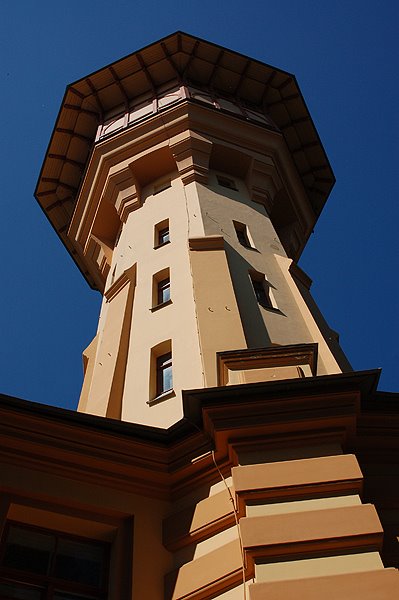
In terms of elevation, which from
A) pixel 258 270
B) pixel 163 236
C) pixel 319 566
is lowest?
pixel 319 566

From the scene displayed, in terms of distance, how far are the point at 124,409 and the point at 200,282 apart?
146 inches

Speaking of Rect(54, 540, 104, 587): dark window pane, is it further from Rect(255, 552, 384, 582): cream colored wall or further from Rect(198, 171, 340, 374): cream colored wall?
Rect(198, 171, 340, 374): cream colored wall

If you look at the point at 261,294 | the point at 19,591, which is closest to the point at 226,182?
the point at 261,294

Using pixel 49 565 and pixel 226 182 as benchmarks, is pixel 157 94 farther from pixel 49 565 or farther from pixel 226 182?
pixel 49 565

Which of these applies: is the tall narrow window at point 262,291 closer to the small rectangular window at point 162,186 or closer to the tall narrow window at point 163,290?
the tall narrow window at point 163,290

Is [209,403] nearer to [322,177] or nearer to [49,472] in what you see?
[49,472]

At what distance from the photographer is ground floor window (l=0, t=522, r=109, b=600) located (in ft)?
30.0

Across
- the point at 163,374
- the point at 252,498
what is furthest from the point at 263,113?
the point at 252,498

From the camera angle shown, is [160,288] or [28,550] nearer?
[28,550]

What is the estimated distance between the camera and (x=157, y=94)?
94.9 feet

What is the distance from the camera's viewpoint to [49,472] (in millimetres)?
10281

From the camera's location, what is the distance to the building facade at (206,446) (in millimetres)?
8820

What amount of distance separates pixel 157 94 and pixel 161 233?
999 cm

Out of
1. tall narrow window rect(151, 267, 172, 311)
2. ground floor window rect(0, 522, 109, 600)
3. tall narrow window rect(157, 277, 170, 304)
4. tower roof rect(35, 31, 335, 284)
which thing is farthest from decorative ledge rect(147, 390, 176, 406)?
tower roof rect(35, 31, 335, 284)
